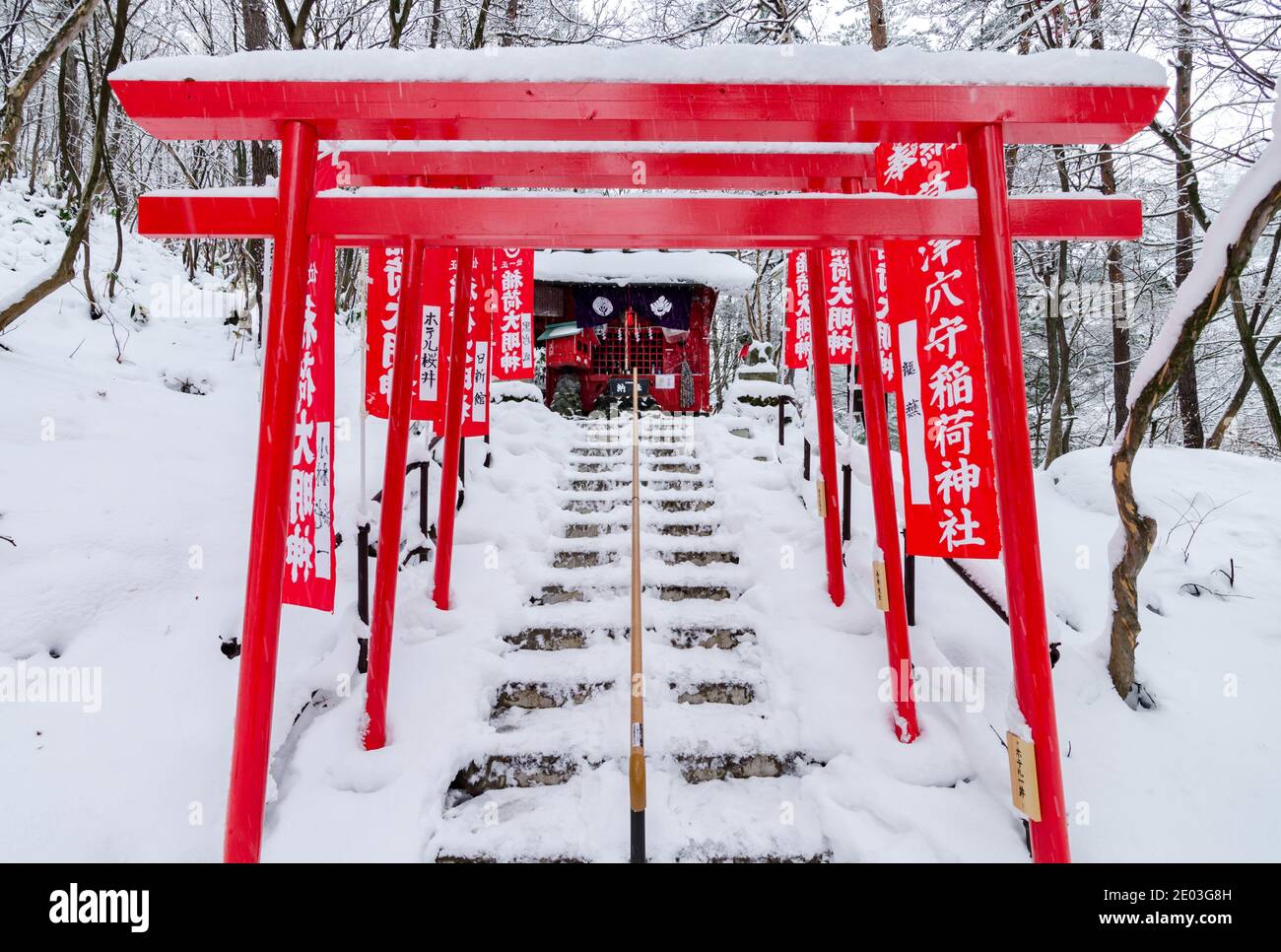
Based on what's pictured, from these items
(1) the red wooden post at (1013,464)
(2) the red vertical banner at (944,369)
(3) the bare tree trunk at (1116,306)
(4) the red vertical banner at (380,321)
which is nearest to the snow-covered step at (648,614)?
(2) the red vertical banner at (944,369)

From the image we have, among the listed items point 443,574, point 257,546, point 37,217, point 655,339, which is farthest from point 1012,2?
point 37,217

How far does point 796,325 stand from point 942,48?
242 inches

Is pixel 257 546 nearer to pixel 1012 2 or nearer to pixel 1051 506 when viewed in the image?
pixel 1051 506

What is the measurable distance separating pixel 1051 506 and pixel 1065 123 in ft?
15.4

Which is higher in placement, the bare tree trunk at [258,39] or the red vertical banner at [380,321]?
the bare tree trunk at [258,39]

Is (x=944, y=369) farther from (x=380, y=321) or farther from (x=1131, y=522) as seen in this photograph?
(x=380, y=321)

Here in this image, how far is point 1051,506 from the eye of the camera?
593 centimetres

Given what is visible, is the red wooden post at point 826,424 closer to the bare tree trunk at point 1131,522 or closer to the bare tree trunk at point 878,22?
the bare tree trunk at point 1131,522

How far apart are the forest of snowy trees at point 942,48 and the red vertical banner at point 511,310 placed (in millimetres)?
1777

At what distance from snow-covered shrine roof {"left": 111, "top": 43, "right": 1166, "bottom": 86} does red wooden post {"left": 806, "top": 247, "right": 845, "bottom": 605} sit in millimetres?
1846

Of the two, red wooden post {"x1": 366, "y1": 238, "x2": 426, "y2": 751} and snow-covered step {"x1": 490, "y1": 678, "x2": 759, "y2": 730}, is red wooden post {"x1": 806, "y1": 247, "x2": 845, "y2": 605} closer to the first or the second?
snow-covered step {"x1": 490, "y1": 678, "x2": 759, "y2": 730}

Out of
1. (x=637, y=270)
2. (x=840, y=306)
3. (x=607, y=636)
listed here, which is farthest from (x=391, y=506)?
(x=637, y=270)

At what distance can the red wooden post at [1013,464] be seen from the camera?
2416 millimetres

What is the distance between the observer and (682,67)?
2.23m
